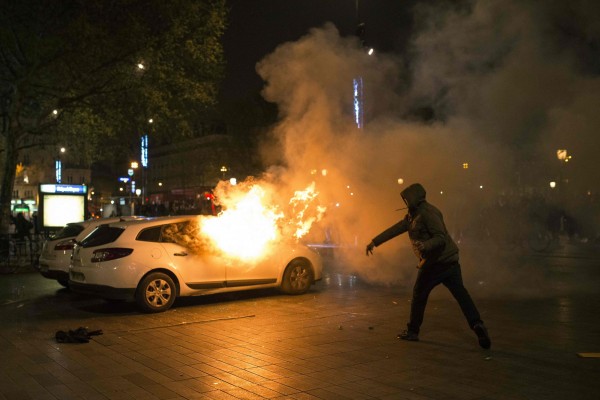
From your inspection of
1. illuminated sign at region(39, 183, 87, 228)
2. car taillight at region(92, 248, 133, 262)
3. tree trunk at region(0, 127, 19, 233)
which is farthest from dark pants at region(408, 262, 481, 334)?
illuminated sign at region(39, 183, 87, 228)

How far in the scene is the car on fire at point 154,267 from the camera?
9258 millimetres

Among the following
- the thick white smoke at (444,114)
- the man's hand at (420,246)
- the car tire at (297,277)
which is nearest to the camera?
the man's hand at (420,246)

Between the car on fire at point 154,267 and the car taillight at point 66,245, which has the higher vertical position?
the car taillight at point 66,245

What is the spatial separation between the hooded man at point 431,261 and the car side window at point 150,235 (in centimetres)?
451

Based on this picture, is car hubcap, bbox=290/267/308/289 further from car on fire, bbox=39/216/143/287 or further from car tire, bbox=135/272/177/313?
car on fire, bbox=39/216/143/287

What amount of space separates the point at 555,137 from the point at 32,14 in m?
14.5

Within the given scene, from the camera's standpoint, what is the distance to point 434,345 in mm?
6977

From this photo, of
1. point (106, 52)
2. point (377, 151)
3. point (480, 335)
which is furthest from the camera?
point (106, 52)

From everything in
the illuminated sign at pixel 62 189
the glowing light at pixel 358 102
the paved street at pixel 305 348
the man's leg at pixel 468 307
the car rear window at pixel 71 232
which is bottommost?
the paved street at pixel 305 348

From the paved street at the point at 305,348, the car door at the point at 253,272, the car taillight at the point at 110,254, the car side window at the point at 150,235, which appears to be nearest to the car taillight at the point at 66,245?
the paved street at the point at 305,348

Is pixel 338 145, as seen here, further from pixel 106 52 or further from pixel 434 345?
pixel 106 52

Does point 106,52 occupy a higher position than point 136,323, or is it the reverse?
point 106,52

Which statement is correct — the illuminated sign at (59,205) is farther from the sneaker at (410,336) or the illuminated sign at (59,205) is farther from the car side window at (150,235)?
the sneaker at (410,336)

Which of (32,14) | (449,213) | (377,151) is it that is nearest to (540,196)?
(449,213)
